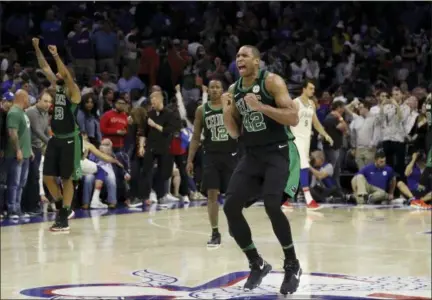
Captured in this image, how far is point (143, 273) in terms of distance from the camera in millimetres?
8664

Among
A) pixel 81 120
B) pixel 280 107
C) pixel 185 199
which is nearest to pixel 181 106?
pixel 81 120

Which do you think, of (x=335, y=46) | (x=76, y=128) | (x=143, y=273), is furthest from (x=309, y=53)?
(x=143, y=273)

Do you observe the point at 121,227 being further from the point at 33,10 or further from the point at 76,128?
the point at 33,10

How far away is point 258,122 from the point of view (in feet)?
23.1

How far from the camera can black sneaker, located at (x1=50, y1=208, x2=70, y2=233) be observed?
10.5 metres

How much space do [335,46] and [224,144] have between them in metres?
3.23

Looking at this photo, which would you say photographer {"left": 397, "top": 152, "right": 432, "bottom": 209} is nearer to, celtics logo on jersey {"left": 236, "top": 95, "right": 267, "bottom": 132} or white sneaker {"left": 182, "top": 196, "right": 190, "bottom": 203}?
white sneaker {"left": 182, "top": 196, "right": 190, "bottom": 203}

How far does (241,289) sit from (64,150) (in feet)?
9.82

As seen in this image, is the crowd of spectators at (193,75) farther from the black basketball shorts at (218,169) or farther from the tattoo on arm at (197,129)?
the black basketball shorts at (218,169)

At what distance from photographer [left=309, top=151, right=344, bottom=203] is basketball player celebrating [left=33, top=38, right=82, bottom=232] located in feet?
12.7

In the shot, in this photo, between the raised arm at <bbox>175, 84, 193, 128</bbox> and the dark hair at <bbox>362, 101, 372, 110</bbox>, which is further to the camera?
the dark hair at <bbox>362, 101, 372, 110</bbox>

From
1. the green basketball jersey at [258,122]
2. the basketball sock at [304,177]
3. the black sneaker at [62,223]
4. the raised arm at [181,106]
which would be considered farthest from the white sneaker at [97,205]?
the green basketball jersey at [258,122]

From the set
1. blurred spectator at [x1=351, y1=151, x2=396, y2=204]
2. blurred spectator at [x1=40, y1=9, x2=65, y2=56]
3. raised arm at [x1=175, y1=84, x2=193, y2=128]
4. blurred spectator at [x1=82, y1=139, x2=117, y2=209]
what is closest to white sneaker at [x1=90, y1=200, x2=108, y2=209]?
blurred spectator at [x1=82, y1=139, x2=117, y2=209]

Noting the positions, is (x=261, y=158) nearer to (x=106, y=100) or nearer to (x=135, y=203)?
(x=106, y=100)
